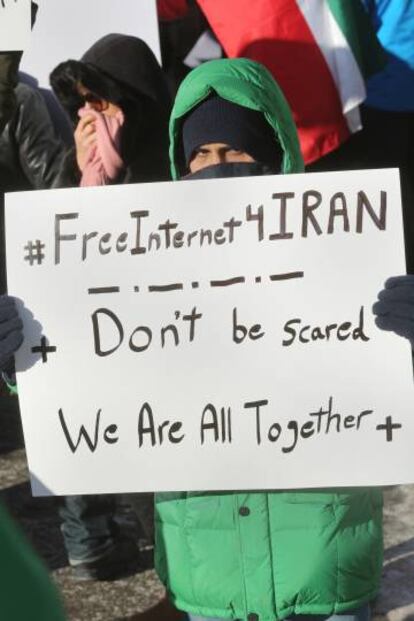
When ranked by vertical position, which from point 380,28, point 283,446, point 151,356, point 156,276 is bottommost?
point 283,446

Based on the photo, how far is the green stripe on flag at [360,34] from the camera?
4156mm

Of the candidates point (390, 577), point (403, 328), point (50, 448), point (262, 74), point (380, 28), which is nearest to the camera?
point (403, 328)

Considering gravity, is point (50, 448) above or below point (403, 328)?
below

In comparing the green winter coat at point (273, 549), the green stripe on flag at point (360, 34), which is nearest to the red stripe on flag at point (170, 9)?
the green stripe on flag at point (360, 34)

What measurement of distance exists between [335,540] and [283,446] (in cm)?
20

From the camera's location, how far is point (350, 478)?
6.55 ft

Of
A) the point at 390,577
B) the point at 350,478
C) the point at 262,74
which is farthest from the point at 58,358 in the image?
the point at 390,577

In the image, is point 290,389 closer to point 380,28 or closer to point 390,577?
point 390,577

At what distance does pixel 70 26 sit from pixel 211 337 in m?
2.00

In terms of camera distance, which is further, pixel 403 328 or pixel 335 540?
pixel 335 540

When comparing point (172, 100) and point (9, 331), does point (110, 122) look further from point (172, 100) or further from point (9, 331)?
point (9, 331)

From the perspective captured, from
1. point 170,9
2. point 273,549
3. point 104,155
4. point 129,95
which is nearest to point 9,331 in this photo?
point 273,549

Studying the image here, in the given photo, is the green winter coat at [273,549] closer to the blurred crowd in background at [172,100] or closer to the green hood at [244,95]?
the green hood at [244,95]

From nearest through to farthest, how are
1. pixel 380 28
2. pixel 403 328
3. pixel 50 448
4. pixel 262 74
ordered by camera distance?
1. pixel 403 328
2. pixel 50 448
3. pixel 262 74
4. pixel 380 28
